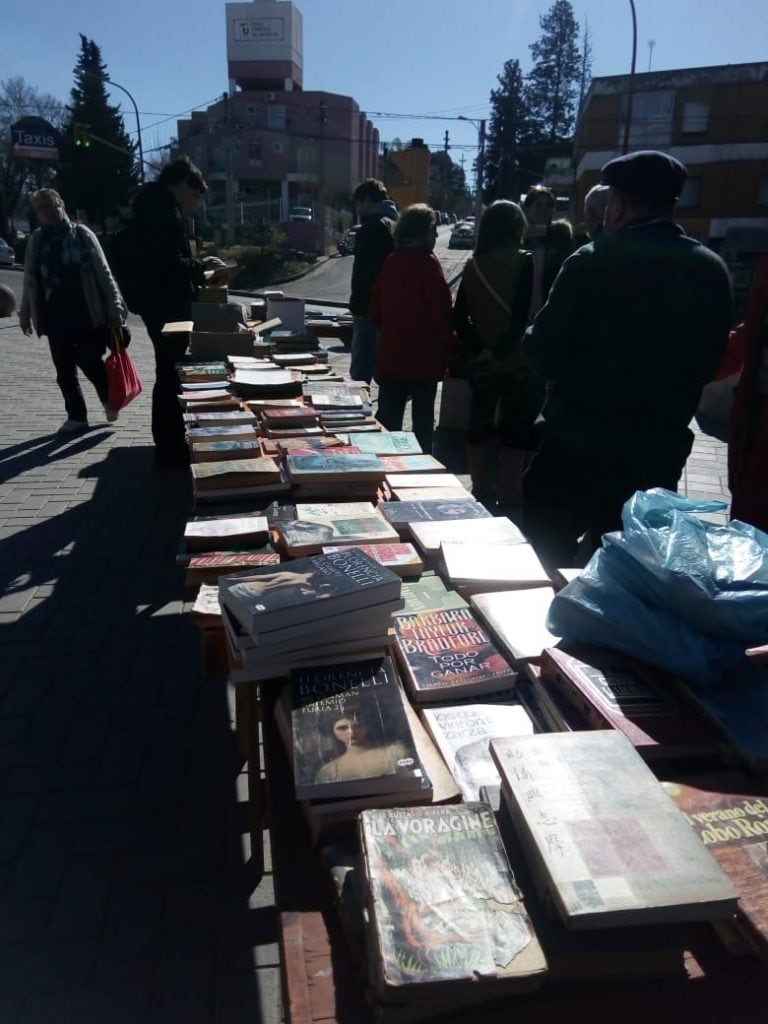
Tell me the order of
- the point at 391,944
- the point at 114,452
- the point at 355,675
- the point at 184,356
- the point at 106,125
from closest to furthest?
the point at 391,944, the point at 355,675, the point at 184,356, the point at 114,452, the point at 106,125

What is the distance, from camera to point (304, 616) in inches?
61.3

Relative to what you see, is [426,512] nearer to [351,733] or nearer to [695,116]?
[351,733]

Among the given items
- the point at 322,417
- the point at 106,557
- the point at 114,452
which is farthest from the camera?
the point at 114,452

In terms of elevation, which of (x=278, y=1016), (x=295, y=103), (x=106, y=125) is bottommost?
(x=278, y=1016)

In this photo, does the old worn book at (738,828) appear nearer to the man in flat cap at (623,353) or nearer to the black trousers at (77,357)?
the man in flat cap at (623,353)

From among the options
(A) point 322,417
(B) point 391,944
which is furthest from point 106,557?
(B) point 391,944

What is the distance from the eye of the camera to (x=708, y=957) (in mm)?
1068

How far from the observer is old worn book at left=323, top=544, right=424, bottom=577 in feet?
7.10

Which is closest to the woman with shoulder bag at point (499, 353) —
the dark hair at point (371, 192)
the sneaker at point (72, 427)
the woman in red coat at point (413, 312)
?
the woman in red coat at point (413, 312)

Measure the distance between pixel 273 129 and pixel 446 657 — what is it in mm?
61599

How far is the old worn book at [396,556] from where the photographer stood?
216cm

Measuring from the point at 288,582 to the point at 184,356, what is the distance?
3875mm

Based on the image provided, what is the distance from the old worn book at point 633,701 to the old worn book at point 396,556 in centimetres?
64

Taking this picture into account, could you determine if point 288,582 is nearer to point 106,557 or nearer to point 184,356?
point 106,557
